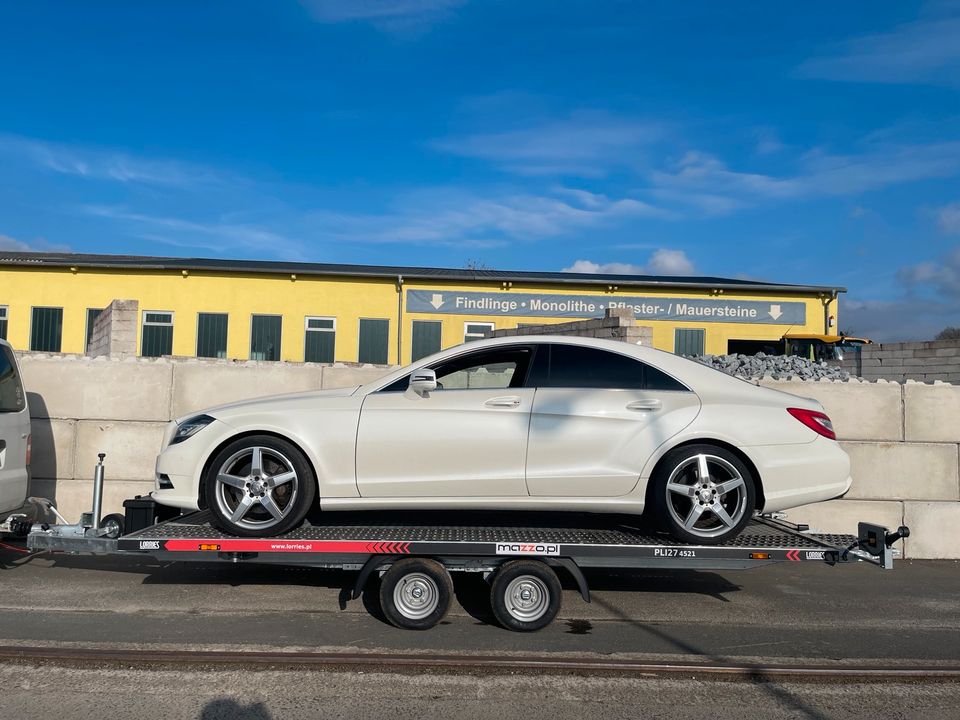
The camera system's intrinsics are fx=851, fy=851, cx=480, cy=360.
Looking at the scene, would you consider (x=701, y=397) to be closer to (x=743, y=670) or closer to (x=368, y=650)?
(x=743, y=670)

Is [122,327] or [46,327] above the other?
[46,327]

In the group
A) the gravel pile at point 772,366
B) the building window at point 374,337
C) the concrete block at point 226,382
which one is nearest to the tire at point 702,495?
the concrete block at point 226,382

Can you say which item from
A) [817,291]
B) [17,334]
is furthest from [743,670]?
[17,334]

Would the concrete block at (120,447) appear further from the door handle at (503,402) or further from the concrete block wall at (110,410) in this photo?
the door handle at (503,402)

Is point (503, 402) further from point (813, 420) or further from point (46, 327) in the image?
point (46, 327)

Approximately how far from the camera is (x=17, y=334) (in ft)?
91.1

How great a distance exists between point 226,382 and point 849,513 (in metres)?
6.39

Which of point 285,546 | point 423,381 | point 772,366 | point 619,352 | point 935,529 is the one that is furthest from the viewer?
point 772,366

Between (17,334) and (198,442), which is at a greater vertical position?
(17,334)

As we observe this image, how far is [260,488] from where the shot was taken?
573 cm

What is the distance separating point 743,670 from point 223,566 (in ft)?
15.5

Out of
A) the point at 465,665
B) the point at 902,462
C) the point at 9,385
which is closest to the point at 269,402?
the point at 465,665

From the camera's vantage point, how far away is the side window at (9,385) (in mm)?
6828

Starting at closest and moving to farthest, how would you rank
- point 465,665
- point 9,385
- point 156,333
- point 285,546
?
point 465,665 < point 285,546 < point 9,385 < point 156,333
